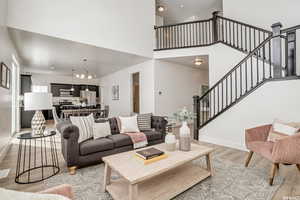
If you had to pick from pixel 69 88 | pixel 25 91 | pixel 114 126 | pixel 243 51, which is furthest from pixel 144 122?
pixel 69 88

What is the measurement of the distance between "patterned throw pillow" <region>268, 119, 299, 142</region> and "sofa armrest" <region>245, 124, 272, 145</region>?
109mm

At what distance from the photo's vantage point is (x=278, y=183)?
198 centimetres

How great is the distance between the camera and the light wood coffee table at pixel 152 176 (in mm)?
1434

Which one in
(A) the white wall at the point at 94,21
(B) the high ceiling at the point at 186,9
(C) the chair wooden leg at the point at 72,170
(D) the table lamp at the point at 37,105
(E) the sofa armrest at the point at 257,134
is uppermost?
(B) the high ceiling at the point at 186,9

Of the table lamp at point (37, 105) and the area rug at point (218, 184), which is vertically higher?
the table lamp at point (37, 105)

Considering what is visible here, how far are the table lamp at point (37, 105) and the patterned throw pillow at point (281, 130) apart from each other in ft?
11.7

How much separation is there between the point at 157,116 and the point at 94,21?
315 cm

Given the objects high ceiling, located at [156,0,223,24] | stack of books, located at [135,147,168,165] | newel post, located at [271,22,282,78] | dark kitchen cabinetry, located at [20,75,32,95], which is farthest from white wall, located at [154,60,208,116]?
dark kitchen cabinetry, located at [20,75,32,95]

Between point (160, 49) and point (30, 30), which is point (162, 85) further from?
point (30, 30)

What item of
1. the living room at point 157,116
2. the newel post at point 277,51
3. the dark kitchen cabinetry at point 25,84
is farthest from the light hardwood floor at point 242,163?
the dark kitchen cabinetry at point 25,84

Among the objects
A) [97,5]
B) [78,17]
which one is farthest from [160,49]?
[78,17]

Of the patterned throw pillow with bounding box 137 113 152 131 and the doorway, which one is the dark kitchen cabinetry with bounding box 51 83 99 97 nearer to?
the doorway

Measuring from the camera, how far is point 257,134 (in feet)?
8.20

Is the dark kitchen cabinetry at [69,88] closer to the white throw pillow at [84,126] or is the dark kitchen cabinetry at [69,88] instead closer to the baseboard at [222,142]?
the white throw pillow at [84,126]
